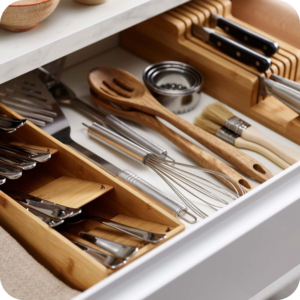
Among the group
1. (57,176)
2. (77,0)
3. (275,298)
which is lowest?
(275,298)

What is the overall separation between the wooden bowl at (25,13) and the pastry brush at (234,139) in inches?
11.5

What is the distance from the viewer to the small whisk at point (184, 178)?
31.5 inches

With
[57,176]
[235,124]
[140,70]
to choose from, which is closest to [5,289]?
[57,176]

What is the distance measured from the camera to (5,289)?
2.03 feet

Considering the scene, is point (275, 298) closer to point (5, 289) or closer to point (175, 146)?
point (175, 146)

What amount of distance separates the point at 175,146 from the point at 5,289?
0.39 meters

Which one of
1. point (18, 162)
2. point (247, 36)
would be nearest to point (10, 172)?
point (18, 162)

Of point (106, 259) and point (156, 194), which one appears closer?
point (106, 259)

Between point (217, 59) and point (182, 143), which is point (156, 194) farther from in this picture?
point (217, 59)

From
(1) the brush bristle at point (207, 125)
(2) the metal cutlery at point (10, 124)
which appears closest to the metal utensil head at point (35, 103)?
(2) the metal cutlery at point (10, 124)

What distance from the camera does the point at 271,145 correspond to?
2.88 ft

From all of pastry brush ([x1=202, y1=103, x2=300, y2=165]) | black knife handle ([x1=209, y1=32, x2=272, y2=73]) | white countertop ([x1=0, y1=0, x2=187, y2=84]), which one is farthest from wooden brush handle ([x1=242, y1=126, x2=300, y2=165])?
white countertop ([x1=0, y1=0, x2=187, y2=84])

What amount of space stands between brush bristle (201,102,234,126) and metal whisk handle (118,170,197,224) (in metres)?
0.19

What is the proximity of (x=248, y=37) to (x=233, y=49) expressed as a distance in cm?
4
